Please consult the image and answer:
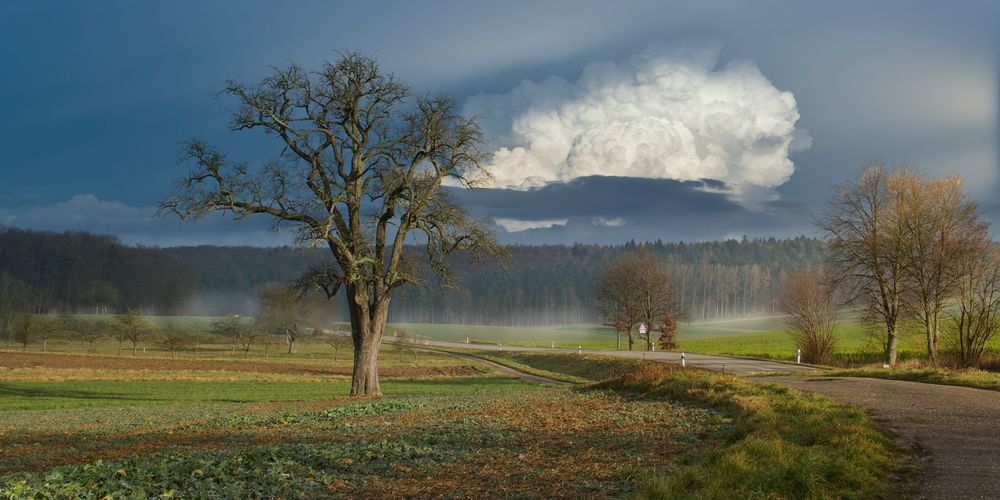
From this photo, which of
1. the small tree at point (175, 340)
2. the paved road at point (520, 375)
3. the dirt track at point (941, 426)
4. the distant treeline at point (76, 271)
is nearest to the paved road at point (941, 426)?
the dirt track at point (941, 426)

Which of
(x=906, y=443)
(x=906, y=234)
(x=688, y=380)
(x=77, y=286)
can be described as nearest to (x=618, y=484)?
(x=906, y=443)

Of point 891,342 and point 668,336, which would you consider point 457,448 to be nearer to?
point 891,342

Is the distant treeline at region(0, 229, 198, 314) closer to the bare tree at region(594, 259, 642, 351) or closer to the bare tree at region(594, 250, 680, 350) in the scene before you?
the bare tree at region(594, 259, 642, 351)

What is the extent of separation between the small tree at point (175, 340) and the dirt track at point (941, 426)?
77.0 meters

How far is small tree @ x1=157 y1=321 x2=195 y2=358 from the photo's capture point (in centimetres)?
8350

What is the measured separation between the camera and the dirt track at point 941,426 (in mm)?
9750

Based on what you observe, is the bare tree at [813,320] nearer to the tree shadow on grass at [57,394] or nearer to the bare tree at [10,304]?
Answer: the tree shadow on grass at [57,394]

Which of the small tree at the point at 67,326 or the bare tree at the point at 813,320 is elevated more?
the bare tree at the point at 813,320

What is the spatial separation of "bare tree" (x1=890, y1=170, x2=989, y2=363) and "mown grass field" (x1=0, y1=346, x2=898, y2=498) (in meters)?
28.5

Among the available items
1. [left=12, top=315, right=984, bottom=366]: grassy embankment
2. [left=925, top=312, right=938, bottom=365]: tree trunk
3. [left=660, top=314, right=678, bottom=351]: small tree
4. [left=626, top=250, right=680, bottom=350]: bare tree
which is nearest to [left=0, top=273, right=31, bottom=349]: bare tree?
[left=12, top=315, right=984, bottom=366]: grassy embankment

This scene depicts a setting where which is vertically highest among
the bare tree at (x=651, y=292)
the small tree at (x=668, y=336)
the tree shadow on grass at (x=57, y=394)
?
the bare tree at (x=651, y=292)

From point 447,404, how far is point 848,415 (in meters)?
12.5

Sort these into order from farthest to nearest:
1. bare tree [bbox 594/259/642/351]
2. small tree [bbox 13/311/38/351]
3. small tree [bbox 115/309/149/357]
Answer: bare tree [bbox 594/259/642/351] → small tree [bbox 115/309/149/357] → small tree [bbox 13/311/38/351]

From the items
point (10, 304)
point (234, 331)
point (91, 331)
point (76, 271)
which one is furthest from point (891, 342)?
point (76, 271)
